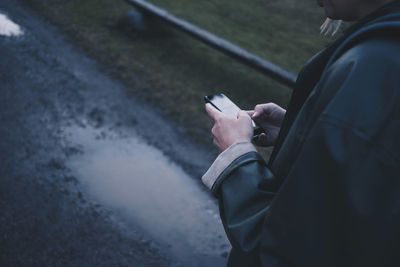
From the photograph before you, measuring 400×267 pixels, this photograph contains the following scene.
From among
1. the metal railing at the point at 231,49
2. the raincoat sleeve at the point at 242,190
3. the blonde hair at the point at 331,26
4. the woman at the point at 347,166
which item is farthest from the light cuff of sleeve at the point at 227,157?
the metal railing at the point at 231,49

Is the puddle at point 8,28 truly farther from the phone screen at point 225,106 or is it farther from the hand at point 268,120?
the hand at point 268,120

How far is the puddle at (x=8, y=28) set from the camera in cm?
531

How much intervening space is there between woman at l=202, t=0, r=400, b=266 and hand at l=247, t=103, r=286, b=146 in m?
0.53

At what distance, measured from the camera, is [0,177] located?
A: 2.99 m

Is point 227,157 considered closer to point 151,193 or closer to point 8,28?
point 151,193

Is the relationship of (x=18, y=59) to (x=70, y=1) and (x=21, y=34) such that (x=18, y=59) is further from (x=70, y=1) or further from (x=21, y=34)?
(x=70, y=1)

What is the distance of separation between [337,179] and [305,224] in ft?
0.46

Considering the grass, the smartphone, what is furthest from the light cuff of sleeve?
the grass

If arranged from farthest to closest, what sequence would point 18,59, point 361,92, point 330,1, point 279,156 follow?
point 18,59 < point 279,156 < point 330,1 < point 361,92

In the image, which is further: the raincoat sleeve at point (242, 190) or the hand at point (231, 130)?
the hand at point (231, 130)

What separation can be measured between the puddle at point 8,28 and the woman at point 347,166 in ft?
18.3

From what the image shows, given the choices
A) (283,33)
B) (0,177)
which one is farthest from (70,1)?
(0,177)

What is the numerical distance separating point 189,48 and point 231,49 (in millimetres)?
1228

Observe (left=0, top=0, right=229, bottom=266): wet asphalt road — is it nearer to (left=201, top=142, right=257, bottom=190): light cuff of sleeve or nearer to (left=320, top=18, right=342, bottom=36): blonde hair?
(left=201, top=142, right=257, bottom=190): light cuff of sleeve
